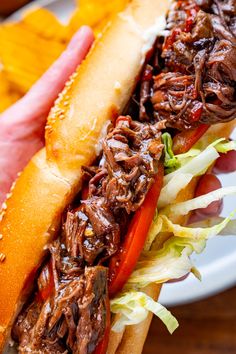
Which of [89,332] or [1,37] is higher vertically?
[1,37]

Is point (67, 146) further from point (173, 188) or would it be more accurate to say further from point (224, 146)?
point (224, 146)

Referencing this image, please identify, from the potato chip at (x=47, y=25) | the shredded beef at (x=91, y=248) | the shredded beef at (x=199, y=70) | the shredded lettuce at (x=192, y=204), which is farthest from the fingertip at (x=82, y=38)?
the shredded lettuce at (x=192, y=204)

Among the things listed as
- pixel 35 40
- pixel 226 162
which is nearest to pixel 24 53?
pixel 35 40

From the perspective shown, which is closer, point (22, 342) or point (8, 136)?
point (22, 342)

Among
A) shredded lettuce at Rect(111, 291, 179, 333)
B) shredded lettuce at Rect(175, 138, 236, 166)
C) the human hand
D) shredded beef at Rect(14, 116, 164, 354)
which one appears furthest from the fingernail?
shredded lettuce at Rect(111, 291, 179, 333)

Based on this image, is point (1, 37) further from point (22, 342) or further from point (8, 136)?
point (22, 342)

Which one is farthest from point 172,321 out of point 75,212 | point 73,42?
point 73,42

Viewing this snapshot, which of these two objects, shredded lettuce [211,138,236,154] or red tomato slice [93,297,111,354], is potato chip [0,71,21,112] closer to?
shredded lettuce [211,138,236,154]
